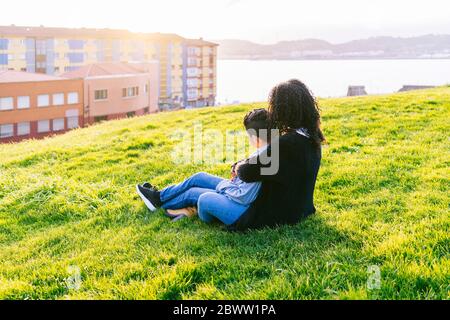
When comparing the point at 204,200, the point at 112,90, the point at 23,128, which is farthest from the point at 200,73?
the point at 204,200

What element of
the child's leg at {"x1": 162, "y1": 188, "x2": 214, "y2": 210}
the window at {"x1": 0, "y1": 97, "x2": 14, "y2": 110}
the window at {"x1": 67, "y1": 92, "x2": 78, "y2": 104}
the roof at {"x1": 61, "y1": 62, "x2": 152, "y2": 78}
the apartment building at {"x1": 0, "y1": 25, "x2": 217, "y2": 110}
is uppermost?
the apartment building at {"x1": 0, "y1": 25, "x2": 217, "y2": 110}

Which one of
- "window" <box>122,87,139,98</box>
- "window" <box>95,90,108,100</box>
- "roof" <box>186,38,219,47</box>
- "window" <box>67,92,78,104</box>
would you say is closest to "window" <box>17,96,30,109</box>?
"window" <box>67,92,78,104</box>

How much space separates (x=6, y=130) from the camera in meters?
54.4

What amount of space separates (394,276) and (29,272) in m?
3.49

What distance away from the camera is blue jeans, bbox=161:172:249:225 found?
5504 millimetres

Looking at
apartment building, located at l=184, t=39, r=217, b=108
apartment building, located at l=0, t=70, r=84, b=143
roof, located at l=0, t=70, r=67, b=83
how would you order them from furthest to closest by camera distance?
1. apartment building, located at l=184, t=39, r=217, b=108
2. roof, located at l=0, t=70, r=67, b=83
3. apartment building, located at l=0, t=70, r=84, b=143

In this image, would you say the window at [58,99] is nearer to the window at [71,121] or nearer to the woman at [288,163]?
the window at [71,121]

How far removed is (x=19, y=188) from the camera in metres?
9.04

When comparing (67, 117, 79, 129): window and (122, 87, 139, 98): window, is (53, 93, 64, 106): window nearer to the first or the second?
(67, 117, 79, 129): window

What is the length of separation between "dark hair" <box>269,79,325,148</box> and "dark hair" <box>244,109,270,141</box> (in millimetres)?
118

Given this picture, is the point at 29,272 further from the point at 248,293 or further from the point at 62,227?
the point at 248,293

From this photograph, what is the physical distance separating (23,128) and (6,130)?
1894 mm

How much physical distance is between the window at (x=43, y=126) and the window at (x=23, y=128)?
4.57 ft
